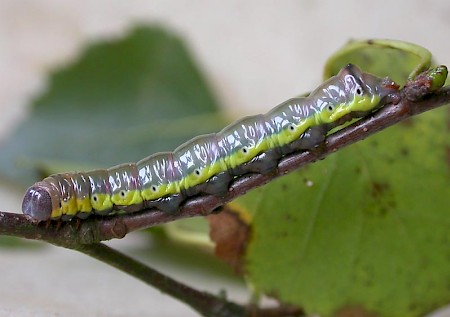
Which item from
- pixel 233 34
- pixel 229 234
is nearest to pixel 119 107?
pixel 233 34

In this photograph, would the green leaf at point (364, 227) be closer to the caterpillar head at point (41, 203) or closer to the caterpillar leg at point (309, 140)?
the caterpillar leg at point (309, 140)

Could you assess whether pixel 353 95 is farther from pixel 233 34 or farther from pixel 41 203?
pixel 233 34

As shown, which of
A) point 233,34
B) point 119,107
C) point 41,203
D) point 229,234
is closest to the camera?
point 41,203

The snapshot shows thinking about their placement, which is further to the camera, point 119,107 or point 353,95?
point 119,107

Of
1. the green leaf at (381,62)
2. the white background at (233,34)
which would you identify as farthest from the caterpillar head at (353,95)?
the white background at (233,34)

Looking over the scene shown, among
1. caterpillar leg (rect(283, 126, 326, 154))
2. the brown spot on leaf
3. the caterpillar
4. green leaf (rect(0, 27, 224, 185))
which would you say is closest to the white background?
green leaf (rect(0, 27, 224, 185))

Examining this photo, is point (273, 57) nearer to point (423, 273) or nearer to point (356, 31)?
point (356, 31)
